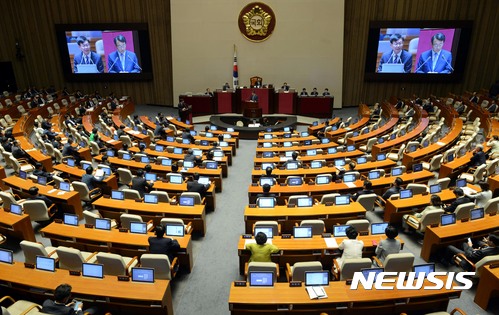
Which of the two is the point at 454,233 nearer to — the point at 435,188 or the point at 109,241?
the point at 435,188

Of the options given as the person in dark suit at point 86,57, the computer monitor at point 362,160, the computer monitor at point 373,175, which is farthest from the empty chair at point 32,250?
the person in dark suit at point 86,57

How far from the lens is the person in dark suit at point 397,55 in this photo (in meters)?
19.6

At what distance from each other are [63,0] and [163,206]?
748 inches

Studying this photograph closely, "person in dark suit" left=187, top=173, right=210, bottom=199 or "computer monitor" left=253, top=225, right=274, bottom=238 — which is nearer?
"computer monitor" left=253, top=225, right=274, bottom=238

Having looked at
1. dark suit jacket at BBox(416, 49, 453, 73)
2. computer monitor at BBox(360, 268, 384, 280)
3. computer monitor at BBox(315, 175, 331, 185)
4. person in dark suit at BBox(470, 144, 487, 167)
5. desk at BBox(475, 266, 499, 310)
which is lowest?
desk at BBox(475, 266, 499, 310)

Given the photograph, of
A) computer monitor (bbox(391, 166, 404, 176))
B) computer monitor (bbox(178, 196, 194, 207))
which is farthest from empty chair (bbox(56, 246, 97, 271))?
computer monitor (bbox(391, 166, 404, 176))

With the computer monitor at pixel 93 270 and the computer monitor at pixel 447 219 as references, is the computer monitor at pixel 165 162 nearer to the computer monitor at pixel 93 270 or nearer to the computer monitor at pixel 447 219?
the computer monitor at pixel 93 270

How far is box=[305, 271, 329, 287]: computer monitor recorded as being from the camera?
5.07 meters

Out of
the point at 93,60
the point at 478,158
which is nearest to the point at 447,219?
the point at 478,158

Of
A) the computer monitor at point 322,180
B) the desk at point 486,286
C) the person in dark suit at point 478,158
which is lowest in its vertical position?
the desk at point 486,286

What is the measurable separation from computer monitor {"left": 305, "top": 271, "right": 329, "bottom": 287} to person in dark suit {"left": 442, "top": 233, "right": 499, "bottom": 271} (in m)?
2.74

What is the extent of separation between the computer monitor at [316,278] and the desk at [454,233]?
2.67 metres

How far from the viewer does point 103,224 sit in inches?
270

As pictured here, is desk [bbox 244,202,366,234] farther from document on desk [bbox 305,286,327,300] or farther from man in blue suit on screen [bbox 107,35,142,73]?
man in blue suit on screen [bbox 107,35,142,73]
